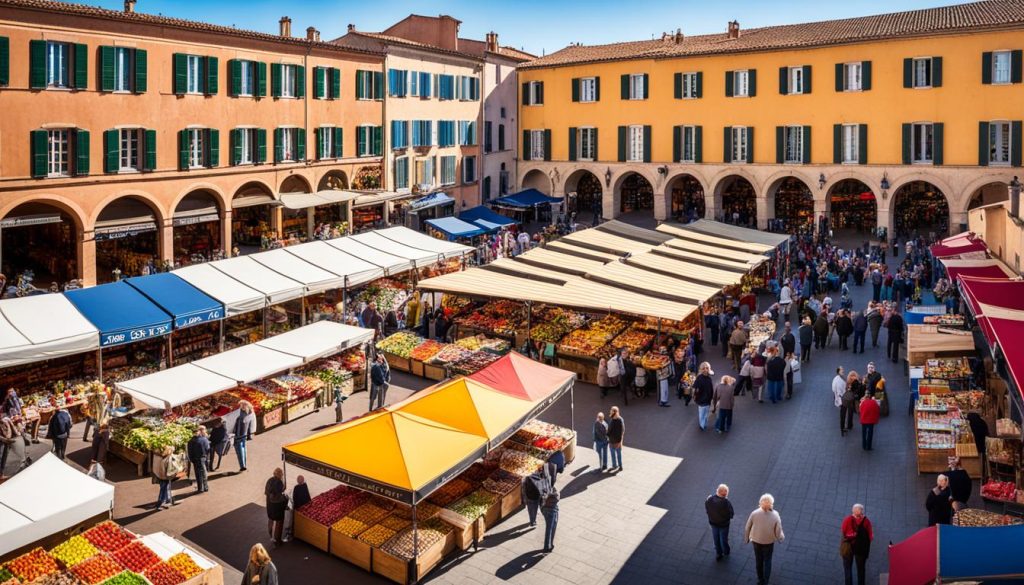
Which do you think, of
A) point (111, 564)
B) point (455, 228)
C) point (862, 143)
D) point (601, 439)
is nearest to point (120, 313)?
point (111, 564)

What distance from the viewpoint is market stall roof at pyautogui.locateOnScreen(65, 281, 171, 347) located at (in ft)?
56.4

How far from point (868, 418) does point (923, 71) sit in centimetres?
2383

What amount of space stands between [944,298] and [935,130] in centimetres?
1205

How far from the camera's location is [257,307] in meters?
20.1

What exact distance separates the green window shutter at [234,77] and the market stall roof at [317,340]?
12670 mm

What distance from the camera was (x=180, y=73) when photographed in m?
26.3

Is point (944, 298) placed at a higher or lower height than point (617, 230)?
lower

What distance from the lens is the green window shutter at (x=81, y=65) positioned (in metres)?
23.2

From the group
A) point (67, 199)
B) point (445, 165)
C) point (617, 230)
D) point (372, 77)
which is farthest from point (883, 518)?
point (445, 165)

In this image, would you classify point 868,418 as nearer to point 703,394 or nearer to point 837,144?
point 703,394

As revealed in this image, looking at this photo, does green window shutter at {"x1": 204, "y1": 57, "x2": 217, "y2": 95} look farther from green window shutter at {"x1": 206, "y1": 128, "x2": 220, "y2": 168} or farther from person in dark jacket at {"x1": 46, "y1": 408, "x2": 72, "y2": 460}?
person in dark jacket at {"x1": 46, "y1": 408, "x2": 72, "y2": 460}

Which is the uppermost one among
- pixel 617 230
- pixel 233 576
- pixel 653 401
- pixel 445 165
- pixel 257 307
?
pixel 445 165

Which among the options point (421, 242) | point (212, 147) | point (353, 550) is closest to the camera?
point (353, 550)

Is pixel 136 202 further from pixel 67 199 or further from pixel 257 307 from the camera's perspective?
pixel 257 307
